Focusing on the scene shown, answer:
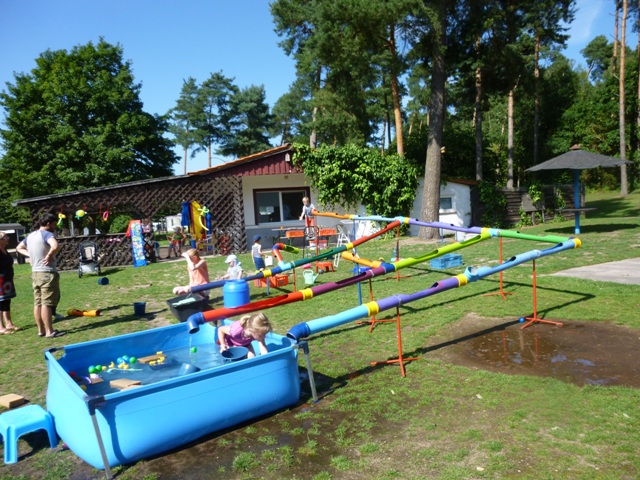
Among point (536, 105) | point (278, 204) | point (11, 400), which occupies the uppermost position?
point (536, 105)

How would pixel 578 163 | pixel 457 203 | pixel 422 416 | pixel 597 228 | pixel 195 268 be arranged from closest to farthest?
1. pixel 422 416
2. pixel 195 268
3. pixel 578 163
4. pixel 597 228
5. pixel 457 203

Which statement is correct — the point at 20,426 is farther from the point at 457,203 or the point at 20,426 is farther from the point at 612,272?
the point at 457,203

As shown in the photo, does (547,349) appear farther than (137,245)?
No

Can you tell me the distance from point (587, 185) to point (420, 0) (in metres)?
25.8

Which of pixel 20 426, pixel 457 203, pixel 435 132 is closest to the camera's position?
pixel 20 426

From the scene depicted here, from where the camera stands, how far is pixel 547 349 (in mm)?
6020

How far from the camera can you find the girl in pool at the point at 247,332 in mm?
5035

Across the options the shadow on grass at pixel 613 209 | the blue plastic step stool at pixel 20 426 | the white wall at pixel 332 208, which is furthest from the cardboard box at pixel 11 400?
the shadow on grass at pixel 613 209

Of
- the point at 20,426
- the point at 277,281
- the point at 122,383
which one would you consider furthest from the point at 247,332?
the point at 277,281

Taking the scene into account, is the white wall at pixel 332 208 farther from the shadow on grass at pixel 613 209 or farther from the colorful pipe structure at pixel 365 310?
the colorful pipe structure at pixel 365 310

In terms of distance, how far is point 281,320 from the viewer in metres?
8.42

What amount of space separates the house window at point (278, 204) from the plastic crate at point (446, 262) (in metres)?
10.1

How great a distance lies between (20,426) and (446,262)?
389 inches

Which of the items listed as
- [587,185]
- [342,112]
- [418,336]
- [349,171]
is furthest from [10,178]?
[587,185]
